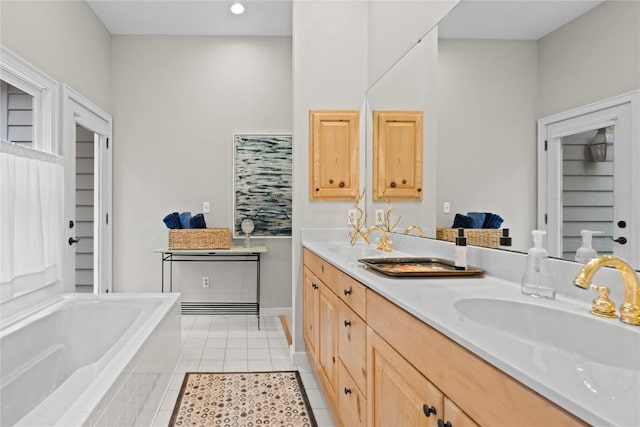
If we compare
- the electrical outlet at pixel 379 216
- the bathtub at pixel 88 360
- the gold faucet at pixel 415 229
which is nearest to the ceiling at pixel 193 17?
the electrical outlet at pixel 379 216

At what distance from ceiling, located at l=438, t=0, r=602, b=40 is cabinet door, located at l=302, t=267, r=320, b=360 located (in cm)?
153

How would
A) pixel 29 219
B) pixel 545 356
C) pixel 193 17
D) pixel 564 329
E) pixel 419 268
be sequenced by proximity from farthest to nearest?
1. pixel 193 17
2. pixel 29 219
3. pixel 419 268
4. pixel 564 329
5. pixel 545 356

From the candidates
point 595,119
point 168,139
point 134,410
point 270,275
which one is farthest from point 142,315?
point 595,119

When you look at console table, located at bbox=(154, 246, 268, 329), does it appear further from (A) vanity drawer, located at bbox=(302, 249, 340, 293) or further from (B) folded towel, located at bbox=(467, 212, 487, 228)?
(B) folded towel, located at bbox=(467, 212, 487, 228)

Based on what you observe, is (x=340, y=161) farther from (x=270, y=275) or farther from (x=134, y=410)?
(x=134, y=410)

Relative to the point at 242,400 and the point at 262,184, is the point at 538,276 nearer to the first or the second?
the point at 242,400

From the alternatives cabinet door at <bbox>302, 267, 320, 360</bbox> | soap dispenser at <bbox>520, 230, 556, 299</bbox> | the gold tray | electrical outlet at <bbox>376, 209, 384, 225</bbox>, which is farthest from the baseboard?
soap dispenser at <bbox>520, 230, 556, 299</bbox>

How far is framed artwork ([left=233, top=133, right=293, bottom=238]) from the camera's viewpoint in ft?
13.3

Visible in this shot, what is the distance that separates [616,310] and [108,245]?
409 centimetres

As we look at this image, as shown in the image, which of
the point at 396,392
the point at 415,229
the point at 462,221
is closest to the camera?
the point at 396,392

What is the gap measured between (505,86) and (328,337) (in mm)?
1383

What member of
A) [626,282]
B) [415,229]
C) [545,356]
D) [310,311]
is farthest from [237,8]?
[545,356]

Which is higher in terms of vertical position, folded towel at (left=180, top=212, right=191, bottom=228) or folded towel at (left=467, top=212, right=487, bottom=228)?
folded towel at (left=467, top=212, right=487, bottom=228)

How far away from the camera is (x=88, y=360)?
7.86 feet
